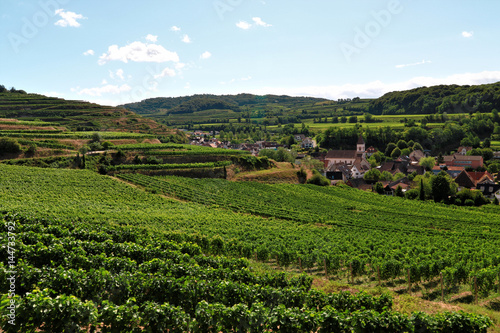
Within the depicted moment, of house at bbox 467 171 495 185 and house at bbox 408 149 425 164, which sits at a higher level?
house at bbox 408 149 425 164

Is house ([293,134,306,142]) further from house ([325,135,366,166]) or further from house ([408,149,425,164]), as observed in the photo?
house ([408,149,425,164])

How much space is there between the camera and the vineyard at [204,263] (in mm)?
11219

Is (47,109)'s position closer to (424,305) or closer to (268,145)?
(268,145)

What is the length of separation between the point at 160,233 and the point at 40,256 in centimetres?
Result: 982

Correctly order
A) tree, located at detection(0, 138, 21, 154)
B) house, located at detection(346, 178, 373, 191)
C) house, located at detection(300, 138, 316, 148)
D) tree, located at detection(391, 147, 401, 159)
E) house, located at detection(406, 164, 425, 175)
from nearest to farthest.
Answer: tree, located at detection(0, 138, 21, 154)
house, located at detection(346, 178, 373, 191)
house, located at detection(406, 164, 425, 175)
tree, located at detection(391, 147, 401, 159)
house, located at detection(300, 138, 316, 148)

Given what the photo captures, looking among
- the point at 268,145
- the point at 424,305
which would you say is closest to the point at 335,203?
the point at 424,305

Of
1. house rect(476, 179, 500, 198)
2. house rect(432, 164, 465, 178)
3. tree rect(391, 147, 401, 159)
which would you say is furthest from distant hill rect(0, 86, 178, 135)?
house rect(476, 179, 500, 198)

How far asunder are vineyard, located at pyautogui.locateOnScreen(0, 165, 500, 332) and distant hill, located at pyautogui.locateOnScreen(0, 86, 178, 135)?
180ft

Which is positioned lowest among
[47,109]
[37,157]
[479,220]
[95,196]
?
[479,220]

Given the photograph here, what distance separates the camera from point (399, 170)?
355ft

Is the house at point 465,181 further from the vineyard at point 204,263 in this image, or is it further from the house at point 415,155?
the house at point 415,155

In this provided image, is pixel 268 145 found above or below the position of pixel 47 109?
below

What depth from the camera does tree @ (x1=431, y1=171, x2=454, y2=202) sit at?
68062 mm

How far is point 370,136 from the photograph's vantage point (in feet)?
492
